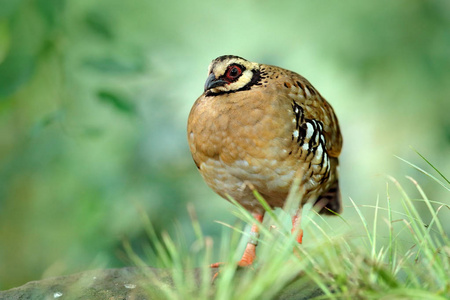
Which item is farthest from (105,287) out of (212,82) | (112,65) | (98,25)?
(98,25)

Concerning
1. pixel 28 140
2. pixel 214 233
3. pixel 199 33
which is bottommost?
pixel 214 233

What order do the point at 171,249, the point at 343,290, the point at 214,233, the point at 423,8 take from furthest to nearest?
the point at 423,8 → the point at 214,233 → the point at 171,249 → the point at 343,290

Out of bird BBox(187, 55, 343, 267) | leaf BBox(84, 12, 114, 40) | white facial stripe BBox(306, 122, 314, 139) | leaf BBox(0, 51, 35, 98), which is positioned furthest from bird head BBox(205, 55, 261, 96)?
leaf BBox(0, 51, 35, 98)

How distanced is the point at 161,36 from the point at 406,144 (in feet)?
8.67

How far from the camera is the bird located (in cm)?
365

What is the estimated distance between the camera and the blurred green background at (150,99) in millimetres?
4539

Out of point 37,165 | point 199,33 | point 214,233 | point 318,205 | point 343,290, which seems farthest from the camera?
point 199,33

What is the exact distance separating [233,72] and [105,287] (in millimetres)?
1468

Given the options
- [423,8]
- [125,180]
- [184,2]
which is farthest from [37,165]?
[423,8]

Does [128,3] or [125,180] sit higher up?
[128,3]

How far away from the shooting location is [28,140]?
495 centimetres

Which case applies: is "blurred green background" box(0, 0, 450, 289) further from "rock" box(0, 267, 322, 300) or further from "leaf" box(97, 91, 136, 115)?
"rock" box(0, 267, 322, 300)

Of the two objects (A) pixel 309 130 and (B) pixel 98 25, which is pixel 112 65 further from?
(A) pixel 309 130

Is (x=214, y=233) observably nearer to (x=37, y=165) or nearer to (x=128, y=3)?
(x=37, y=165)
